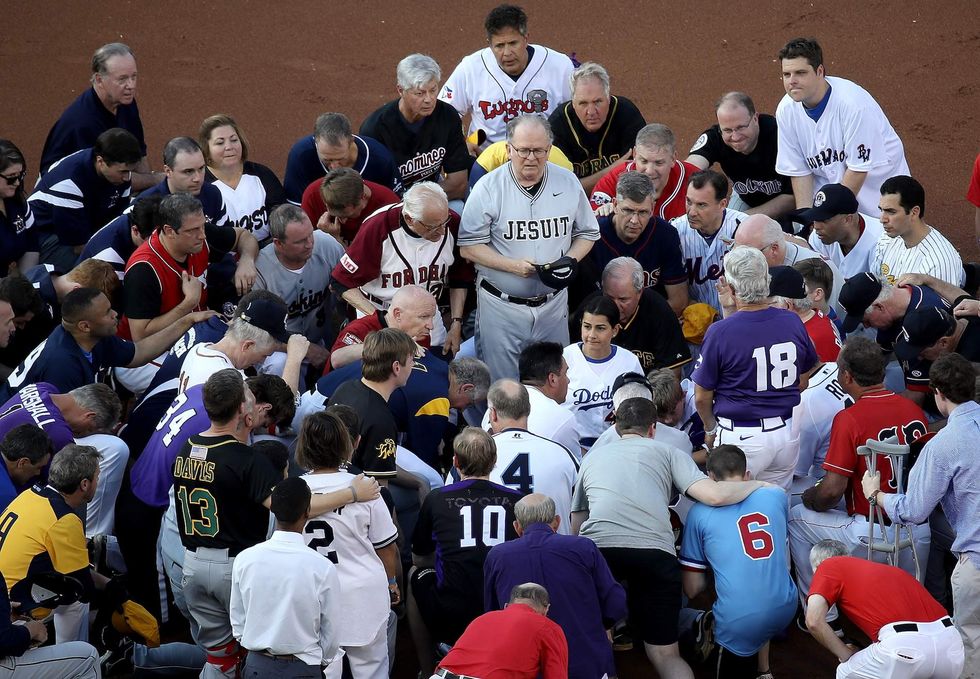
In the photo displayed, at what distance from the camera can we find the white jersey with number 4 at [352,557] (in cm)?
474

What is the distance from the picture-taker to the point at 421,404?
584 centimetres

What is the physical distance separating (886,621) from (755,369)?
4.52 feet

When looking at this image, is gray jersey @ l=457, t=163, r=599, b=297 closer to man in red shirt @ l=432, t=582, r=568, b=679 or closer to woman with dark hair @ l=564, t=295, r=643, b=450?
woman with dark hair @ l=564, t=295, r=643, b=450

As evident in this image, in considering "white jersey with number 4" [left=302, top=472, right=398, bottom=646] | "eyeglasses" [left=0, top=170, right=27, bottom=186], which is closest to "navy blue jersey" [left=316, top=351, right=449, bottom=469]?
"white jersey with number 4" [left=302, top=472, right=398, bottom=646]

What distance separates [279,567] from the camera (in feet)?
14.5

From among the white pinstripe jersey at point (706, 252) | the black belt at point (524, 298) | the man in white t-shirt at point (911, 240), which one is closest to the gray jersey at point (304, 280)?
the black belt at point (524, 298)

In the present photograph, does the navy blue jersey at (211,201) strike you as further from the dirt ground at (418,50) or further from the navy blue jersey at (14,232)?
the dirt ground at (418,50)

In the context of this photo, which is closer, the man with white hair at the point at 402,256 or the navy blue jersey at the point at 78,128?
the man with white hair at the point at 402,256

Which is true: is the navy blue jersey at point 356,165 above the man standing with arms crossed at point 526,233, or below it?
above

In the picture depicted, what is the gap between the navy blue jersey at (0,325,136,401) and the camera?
606 centimetres

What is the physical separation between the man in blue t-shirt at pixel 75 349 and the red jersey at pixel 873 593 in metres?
3.70

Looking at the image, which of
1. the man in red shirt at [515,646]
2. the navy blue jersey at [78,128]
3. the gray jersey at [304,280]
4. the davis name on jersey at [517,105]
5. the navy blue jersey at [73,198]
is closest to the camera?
the man in red shirt at [515,646]

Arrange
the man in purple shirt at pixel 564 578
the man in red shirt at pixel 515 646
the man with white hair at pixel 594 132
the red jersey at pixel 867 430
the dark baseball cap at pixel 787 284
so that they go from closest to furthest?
the man in red shirt at pixel 515 646 → the man in purple shirt at pixel 564 578 → the red jersey at pixel 867 430 → the dark baseball cap at pixel 787 284 → the man with white hair at pixel 594 132

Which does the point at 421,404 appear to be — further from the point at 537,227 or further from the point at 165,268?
the point at 165,268
